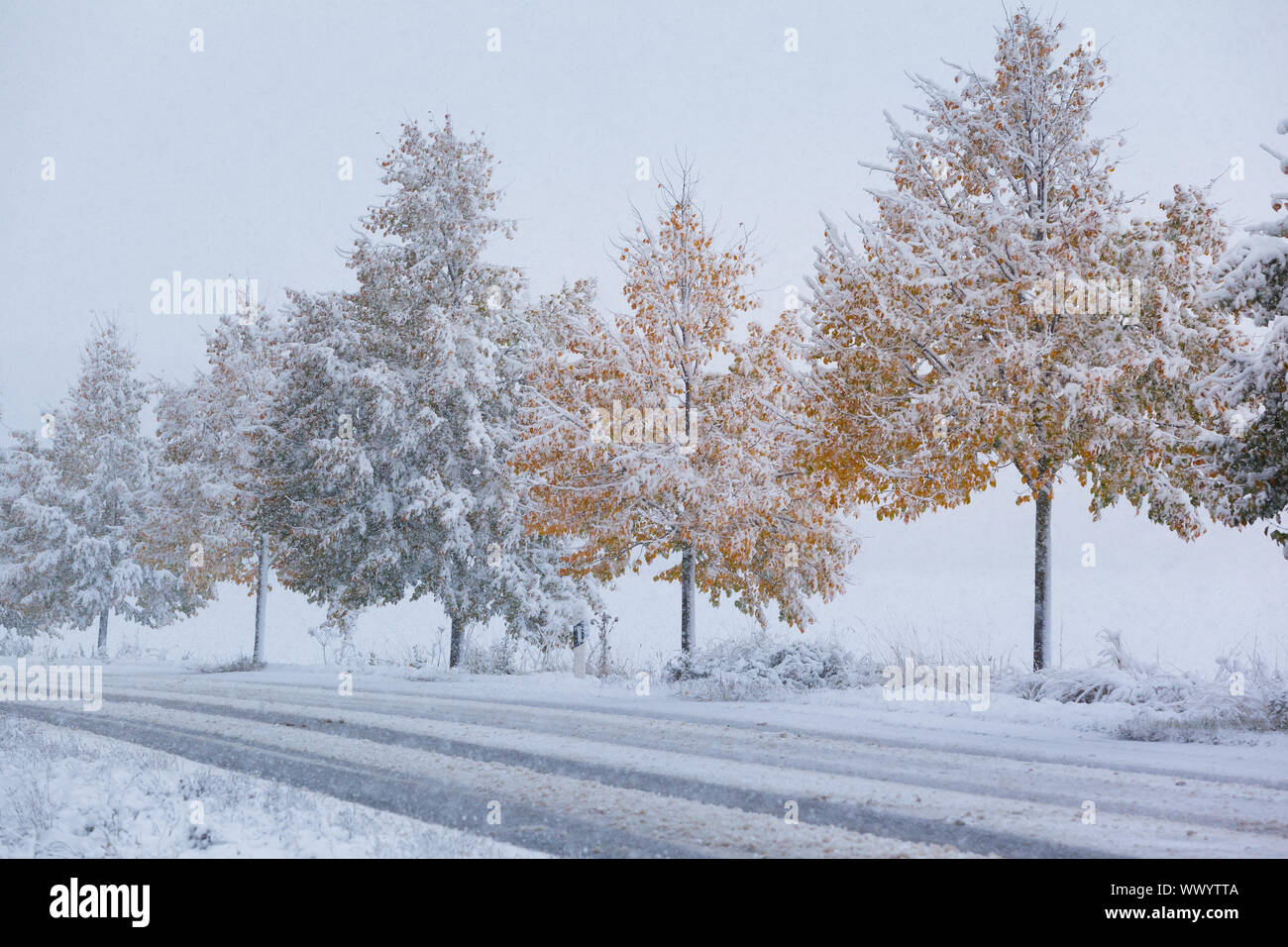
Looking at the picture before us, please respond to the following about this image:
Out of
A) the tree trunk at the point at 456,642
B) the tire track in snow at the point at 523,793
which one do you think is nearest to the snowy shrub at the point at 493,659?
the tree trunk at the point at 456,642

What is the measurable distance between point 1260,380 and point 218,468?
24463 mm

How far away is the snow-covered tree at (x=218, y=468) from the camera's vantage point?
969 inches

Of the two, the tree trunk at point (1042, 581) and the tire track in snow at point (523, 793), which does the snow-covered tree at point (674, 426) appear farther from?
the tire track in snow at point (523, 793)

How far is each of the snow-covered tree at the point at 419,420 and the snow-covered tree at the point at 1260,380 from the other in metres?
13.7

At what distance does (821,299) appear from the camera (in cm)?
1462

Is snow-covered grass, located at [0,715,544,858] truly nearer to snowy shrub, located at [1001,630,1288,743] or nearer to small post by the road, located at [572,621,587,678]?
snowy shrub, located at [1001,630,1288,743]

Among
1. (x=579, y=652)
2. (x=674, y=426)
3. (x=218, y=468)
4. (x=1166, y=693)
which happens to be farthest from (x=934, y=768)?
(x=218, y=468)

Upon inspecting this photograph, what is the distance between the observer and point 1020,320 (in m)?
13.3

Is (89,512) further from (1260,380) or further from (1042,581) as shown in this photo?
(1260,380)

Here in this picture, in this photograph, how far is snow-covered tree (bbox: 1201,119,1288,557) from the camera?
930 cm

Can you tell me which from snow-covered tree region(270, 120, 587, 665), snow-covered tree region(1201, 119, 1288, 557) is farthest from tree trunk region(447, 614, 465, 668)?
snow-covered tree region(1201, 119, 1288, 557)

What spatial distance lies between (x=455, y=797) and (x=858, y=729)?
498cm

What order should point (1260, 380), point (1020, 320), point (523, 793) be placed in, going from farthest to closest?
point (1020, 320)
point (1260, 380)
point (523, 793)
